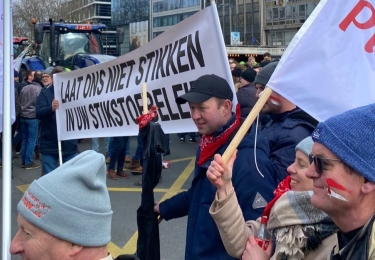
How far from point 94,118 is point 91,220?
8.37 feet

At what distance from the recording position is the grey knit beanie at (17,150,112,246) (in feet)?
5.57

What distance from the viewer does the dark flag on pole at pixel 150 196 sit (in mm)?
3049

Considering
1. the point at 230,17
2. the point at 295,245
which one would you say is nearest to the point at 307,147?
the point at 295,245

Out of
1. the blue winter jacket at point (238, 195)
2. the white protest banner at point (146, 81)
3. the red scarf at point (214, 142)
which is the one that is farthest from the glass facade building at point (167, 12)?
the blue winter jacket at point (238, 195)

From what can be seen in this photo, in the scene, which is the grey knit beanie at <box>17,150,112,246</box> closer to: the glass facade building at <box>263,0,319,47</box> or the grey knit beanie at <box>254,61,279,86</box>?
the grey knit beanie at <box>254,61,279,86</box>

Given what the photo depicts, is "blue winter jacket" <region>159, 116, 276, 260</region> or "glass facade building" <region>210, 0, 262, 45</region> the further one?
"glass facade building" <region>210, 0, 262, 45</region>

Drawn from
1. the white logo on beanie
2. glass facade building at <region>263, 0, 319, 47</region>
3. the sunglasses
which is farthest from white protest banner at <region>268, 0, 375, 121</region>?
glass facade building at <region>263, 0, 319, 47</region>

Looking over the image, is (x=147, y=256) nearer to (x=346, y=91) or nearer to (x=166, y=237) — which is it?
(x=346, y=91)

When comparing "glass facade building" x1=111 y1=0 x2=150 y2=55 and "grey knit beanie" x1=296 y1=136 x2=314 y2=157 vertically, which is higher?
"glass facade building" x1=111 y1=0 x2=150 y2=55

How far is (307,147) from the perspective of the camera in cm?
224

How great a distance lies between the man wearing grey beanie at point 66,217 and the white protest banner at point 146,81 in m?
1.41

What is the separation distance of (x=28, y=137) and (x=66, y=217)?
7.94 metres

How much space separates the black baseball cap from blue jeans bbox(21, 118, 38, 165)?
690 centimetres

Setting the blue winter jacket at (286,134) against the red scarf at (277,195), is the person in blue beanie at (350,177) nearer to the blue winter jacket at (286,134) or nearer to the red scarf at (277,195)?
the red scarf at (277,195)
